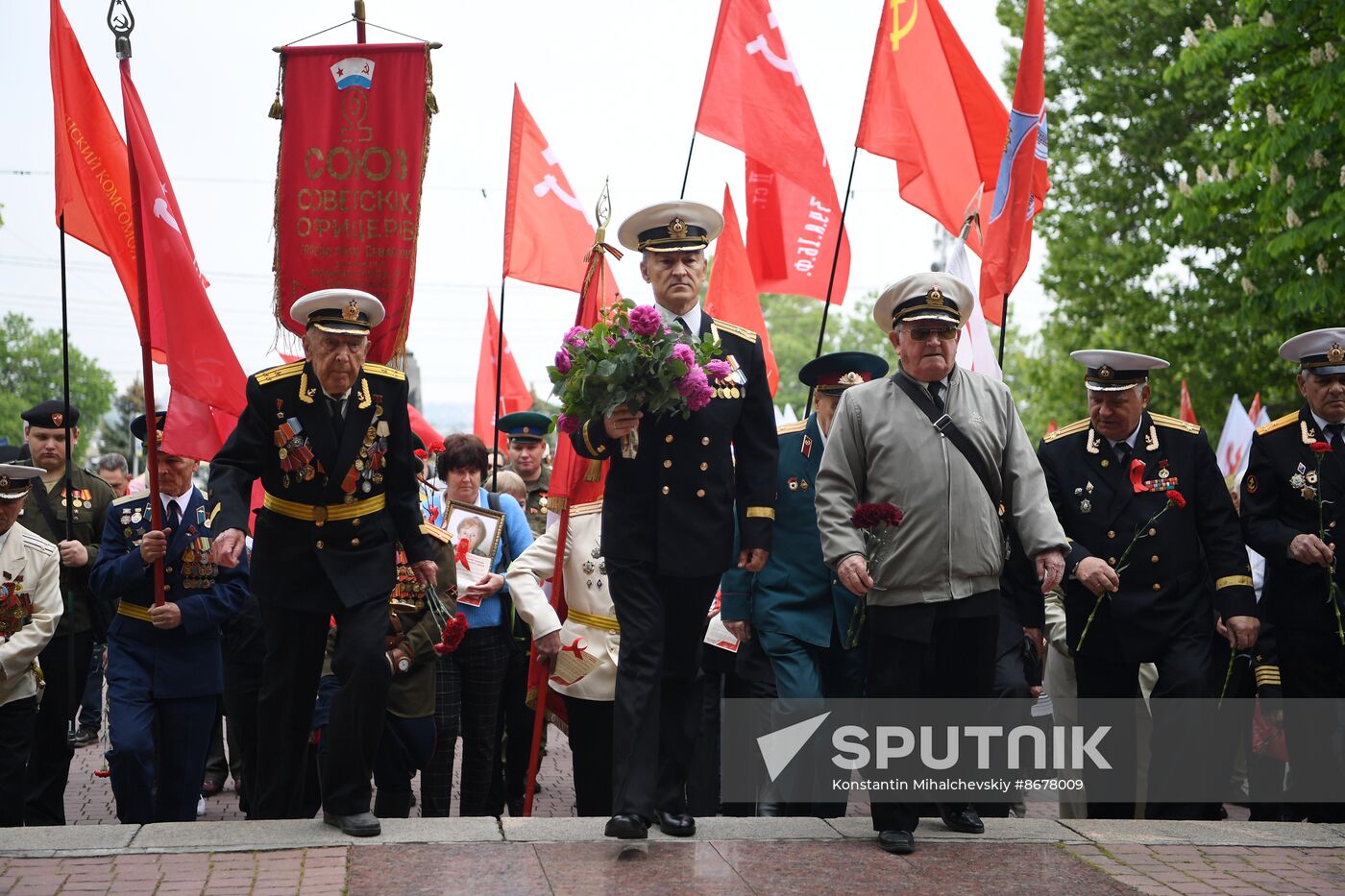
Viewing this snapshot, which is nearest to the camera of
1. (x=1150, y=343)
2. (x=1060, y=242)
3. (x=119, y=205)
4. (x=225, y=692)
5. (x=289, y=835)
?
(x=289, y=835)

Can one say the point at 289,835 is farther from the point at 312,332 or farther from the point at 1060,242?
the point at 1060,242

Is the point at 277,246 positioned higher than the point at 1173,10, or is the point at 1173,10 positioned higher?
the point at 1173,10

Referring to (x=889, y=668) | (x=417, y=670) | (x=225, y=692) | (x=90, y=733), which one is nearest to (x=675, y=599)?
(x=889, y=668)

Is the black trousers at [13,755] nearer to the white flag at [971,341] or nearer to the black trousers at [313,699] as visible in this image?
the black trousers at [313,699]

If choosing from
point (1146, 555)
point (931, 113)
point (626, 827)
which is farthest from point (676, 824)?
point (931, 113)

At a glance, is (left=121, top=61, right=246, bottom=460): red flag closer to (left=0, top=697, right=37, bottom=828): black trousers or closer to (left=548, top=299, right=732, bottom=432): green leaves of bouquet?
(left=0, top=697, right=37, bottom=828): black trousers

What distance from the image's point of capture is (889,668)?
600cm

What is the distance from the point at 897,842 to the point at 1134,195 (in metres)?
25.6

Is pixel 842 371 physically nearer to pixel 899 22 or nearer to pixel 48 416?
pixel 899 22

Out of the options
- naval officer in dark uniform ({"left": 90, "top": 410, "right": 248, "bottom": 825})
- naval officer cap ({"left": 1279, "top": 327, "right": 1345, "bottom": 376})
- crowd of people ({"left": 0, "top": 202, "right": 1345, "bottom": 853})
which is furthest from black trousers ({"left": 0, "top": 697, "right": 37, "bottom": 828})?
naval officer cap ({"left": 1279, "top": 327, "right": 1345, "bottom": 376})

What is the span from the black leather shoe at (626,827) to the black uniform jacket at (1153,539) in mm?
2476

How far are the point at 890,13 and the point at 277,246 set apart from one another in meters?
4.84

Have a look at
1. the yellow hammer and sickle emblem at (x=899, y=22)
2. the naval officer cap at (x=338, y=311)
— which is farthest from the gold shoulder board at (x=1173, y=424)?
the yellow hammer and sickle emblem at (x=899, y=22)

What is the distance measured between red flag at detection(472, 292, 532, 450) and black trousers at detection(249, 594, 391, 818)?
33.4ft
